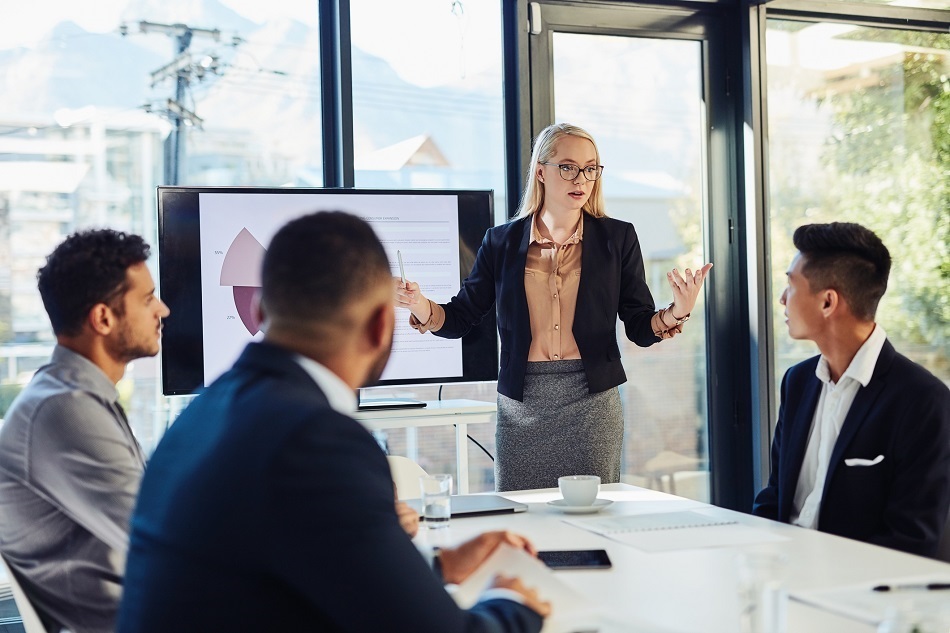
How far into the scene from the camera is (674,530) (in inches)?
78.0

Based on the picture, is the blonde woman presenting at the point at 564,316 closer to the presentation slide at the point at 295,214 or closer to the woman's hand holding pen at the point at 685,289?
the woman's hand holding pen at the point at 685,289

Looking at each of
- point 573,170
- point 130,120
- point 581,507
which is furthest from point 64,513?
point 130,120

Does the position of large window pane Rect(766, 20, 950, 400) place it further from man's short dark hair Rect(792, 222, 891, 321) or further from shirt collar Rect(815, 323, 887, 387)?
shirt collar Rect(815, 323, 887, 387)

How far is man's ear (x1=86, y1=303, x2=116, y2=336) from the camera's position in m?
1.99

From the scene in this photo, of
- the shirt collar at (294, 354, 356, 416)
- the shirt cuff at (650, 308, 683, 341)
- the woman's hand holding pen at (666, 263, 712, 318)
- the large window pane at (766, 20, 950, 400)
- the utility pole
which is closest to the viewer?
the shirt collar at (294, 354, 356, 416)

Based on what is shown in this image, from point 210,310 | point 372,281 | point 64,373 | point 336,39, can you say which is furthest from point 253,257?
point 372,281

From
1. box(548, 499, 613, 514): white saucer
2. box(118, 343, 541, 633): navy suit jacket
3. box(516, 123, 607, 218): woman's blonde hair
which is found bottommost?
box(548, 499, 613, 514): white saucer

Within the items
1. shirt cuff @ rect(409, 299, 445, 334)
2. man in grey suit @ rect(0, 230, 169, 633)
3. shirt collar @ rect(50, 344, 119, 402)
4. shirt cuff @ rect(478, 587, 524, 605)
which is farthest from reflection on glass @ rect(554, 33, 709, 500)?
shirt cuff @ rect(478, 587, 524, 605)

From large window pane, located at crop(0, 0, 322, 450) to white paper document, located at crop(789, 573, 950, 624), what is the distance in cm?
288

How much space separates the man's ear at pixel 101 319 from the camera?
1.99 meters

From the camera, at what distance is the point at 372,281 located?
1188mm

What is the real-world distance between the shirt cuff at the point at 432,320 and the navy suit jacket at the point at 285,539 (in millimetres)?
2243

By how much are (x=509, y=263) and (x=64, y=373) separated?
1619 millimetres

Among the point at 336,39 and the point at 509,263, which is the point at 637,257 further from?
the point at 336,39
